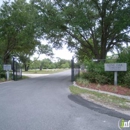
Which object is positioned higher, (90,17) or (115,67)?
(90,17)

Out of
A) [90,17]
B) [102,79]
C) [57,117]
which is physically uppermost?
[90,17]

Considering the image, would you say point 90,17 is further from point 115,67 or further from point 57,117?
point 57,117

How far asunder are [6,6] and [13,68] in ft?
28.2

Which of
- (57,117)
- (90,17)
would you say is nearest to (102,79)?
(57,117)

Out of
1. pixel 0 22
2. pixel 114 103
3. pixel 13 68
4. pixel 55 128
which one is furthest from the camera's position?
pixel 0 22

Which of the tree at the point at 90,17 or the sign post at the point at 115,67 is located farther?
the tree at the point at 90,17

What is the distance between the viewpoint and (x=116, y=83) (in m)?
9.95

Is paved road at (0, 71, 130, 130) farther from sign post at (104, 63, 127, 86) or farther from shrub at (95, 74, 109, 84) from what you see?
shrub at (95, 74, 109, 84)

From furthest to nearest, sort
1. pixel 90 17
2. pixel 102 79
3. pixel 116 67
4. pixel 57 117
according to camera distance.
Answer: pixel 90 17
pixel 102 79
pixel 116 67
pixel 57 117

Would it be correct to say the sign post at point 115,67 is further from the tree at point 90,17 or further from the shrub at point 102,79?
the tree at point 90,17

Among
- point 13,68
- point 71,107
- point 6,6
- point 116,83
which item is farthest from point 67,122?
point 6,6

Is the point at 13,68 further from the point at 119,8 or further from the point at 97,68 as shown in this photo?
the point at 119,8

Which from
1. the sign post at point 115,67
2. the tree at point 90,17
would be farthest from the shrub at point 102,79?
the tree at point 90,17

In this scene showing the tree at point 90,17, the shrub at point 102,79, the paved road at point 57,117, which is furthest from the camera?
the tree at point 90,17
